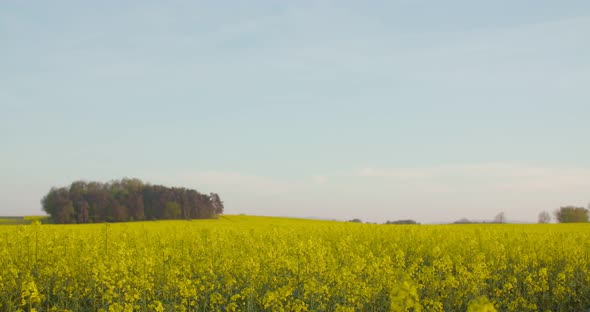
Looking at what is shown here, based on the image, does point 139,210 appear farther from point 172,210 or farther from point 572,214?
point 572,214

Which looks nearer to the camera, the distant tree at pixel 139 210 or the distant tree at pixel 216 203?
the distant tree at pixel 139 210

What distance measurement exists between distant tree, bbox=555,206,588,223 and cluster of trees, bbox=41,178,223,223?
36283mm

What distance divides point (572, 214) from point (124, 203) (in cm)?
4592

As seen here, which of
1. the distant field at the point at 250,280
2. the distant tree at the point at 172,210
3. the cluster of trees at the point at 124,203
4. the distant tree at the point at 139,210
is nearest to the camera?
the distant field at the point at 250,280

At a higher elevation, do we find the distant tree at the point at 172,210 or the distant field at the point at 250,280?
the distant tree at the point at 172,210

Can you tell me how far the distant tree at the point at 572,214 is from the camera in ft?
172

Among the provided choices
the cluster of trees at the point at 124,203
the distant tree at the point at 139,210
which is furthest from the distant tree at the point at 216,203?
the distant tree at the point at 139,210

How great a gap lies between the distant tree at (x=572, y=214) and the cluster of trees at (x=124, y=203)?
36283mm

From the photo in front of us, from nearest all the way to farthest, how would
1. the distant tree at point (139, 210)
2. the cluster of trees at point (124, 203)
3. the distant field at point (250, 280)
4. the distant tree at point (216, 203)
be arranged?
the distant field at point (250, 280)
the cluster of trees at point (124, 203)
the distant tree at point (139, 210)
the distant tree at point (216, 203)

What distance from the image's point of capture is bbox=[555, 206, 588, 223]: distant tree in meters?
52.4

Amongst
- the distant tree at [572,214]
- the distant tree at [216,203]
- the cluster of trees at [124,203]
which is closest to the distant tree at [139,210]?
the cluster of trees at [124,203]

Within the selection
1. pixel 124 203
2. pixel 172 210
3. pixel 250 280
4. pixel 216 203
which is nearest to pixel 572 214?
pixel 216 203

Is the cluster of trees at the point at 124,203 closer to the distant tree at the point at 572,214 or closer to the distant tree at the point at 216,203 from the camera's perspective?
the distant tree at the point at 216,203

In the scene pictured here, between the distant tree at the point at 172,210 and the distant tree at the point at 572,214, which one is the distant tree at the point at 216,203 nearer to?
the distant tree at the point at 172,210
